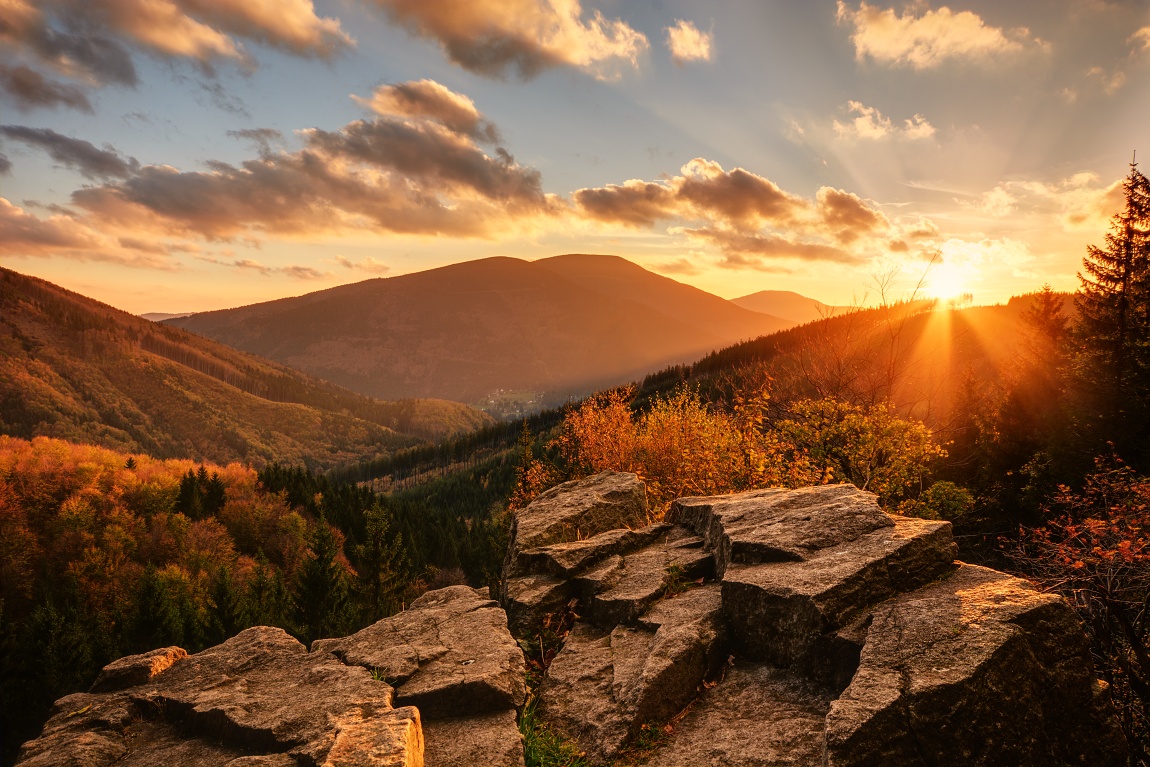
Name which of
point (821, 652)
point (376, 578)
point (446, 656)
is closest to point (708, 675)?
→ point (821, 652)

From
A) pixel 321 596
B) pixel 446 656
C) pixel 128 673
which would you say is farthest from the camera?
pixel 321 596

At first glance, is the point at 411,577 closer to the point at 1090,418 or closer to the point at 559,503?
the point at 559,503

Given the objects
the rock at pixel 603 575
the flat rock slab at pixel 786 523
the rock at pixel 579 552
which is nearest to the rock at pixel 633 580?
the rock at pixel 603 575

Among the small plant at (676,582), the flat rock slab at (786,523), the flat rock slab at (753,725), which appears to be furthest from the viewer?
the small plant at (676,582)

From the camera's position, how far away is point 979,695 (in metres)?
7.76

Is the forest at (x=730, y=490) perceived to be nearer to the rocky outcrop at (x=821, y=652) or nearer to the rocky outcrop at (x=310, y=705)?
the rocky outcrop at (x=821, y=652)

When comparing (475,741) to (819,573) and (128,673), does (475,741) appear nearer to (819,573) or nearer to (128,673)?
(819,573)

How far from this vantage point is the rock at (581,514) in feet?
60.1

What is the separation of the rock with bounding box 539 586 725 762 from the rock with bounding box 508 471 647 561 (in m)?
5.42

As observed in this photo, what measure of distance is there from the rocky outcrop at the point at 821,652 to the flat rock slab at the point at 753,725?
28mm

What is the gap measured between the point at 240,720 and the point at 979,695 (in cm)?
1250

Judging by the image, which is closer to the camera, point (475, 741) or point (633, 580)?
point (475, 741)

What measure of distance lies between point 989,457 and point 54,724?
5113cm

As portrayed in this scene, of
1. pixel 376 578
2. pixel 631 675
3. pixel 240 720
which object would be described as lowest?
pixel 376 578
